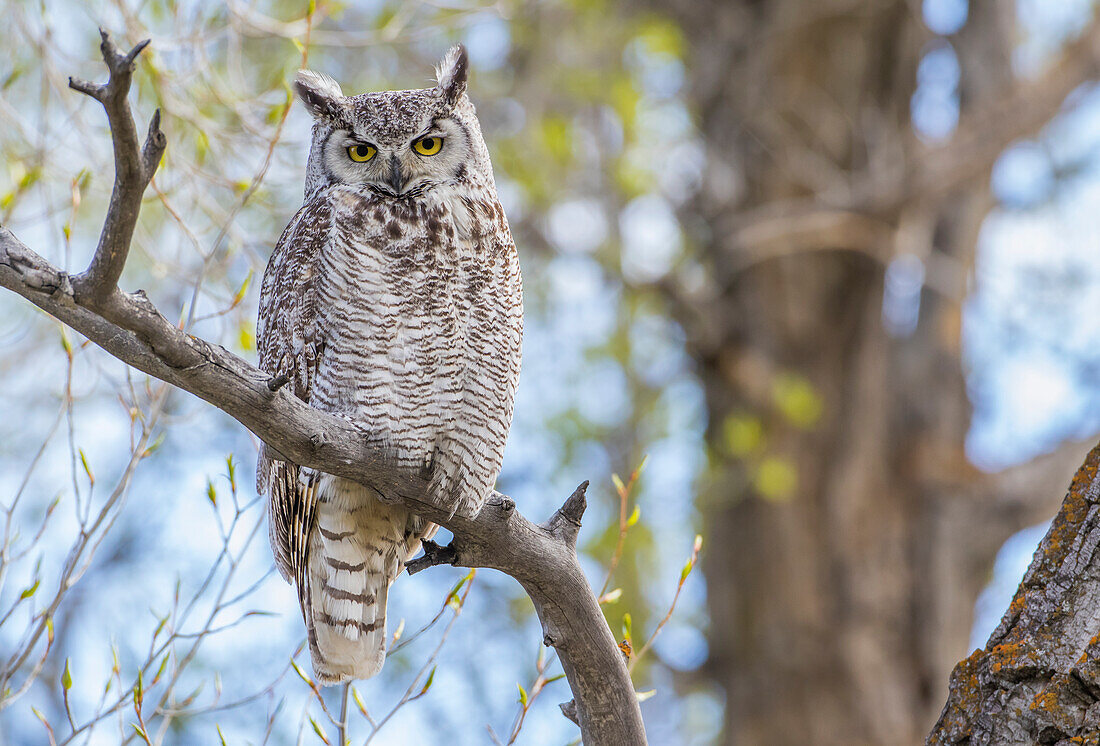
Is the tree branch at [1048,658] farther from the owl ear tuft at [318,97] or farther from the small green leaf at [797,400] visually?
the small green leaf at [797,400]

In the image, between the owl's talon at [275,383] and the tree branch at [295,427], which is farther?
the owl's talon at [275,383]

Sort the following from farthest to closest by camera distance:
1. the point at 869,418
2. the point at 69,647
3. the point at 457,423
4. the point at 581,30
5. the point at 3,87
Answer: the point at 69,647, the point at 581,30, the point at 869,418, the point at 3,87, the point at 457,423

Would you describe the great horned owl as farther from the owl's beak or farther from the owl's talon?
the owl's talon

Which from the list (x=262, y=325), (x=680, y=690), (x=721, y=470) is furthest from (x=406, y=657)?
(x=262, y=325)

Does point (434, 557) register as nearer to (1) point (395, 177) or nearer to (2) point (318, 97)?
(1) point (395, 177)

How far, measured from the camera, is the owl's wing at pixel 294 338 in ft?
7.75

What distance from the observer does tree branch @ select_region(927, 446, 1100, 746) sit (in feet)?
6.08

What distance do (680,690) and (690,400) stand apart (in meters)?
1.65

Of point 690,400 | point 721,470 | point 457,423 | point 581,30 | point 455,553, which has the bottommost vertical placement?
point 455,553

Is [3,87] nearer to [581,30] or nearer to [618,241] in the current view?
[618,241]

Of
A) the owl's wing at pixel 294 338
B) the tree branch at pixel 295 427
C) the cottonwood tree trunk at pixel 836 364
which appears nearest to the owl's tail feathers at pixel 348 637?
the owl's wing at pixel 294 338

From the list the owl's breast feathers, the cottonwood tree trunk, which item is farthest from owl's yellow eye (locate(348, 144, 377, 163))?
the cottonwood tree trunk

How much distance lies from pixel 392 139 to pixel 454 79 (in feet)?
1.12

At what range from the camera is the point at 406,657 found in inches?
229
